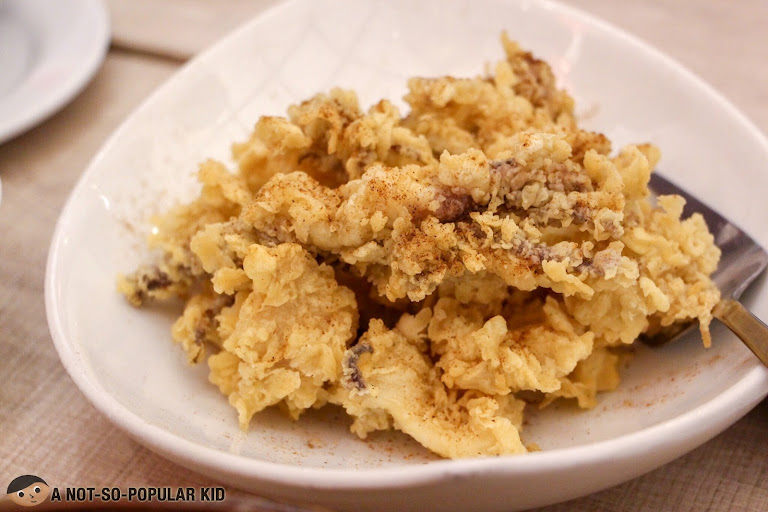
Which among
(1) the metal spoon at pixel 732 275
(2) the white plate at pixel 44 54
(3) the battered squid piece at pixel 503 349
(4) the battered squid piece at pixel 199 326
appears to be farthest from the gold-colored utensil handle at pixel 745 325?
(2) the white plate at pixel 44 54

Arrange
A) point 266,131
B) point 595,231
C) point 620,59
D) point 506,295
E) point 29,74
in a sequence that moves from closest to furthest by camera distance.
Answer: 1. point 595,231
2. point 506,295
3. point 266,131
4. point 620,59
5. point 29,74

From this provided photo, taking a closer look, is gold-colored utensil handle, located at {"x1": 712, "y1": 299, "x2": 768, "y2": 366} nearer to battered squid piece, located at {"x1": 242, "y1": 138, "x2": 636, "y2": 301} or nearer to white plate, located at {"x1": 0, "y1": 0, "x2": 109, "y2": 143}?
battered squid piece, located at {"x1": 242, "y1": 138, "x2": 636, "y2": 301}

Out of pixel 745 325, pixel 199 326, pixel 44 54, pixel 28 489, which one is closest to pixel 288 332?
pixel 199 326

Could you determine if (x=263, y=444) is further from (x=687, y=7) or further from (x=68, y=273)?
(x=687, y=7)

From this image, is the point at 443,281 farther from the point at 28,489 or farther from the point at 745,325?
the point at 28,489

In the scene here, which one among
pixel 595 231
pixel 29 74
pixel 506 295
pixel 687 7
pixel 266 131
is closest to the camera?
pixel 595 231

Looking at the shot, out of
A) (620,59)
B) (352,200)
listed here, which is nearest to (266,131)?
(352,200)
